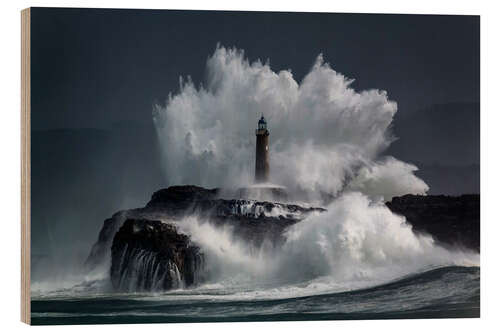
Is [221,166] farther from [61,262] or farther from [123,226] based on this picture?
[61,262]

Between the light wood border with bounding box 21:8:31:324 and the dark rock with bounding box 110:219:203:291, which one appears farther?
the dark rock with bounding box 110:219:203:291

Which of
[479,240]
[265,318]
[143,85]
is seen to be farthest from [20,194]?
[479,240]

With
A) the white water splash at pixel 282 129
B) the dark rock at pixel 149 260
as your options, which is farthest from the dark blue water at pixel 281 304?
the white water splash at pixel 282 129

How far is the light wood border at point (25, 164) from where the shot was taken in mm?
12836

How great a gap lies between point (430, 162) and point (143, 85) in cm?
378

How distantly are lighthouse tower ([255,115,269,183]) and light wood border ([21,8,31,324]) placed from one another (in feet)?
9.27

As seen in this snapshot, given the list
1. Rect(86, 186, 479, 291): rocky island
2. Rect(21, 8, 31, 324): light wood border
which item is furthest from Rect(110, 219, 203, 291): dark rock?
Rect(21, 8, 31, 324): light wood border

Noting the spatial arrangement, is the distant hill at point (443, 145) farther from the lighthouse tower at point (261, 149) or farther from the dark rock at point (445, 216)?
the lighthouse tower at point (261, 149)

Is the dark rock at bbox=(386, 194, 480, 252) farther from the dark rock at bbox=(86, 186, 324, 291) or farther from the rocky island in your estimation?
the dark rock at bbox=(86, 186, 324, 291)

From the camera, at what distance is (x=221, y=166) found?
13.4m

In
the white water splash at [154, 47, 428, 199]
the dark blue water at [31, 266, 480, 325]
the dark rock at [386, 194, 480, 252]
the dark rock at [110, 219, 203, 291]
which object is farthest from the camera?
the dark rock at [386, 194, 480, 252]

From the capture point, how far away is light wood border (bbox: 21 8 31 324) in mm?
12836

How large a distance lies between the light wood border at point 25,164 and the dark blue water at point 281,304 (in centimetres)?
25

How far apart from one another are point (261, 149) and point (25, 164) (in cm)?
293
